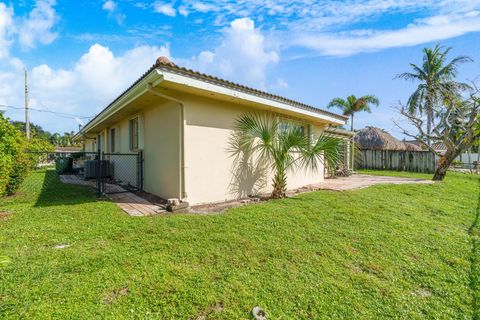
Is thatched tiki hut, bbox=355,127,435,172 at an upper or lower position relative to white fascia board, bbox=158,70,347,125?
lower

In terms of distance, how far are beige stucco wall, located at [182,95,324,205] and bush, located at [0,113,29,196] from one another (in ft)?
15.2

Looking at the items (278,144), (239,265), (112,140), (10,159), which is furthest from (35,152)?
(278,144)

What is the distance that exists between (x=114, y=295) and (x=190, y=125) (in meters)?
3.88

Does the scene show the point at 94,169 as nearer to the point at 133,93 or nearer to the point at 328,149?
the point at 133,93

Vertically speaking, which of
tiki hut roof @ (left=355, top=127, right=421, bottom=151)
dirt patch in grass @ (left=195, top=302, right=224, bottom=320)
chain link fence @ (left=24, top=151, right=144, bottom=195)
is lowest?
dirt patch in grass @ (left=195, top=302, right=224, bottom=320)

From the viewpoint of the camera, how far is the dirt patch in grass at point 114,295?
2.23 meters

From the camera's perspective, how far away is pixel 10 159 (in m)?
6.02

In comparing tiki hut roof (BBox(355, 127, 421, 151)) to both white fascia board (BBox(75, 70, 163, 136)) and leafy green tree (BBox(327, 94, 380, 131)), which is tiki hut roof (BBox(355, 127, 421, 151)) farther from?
white fascia board (BBox(75, 70, 163, 136))

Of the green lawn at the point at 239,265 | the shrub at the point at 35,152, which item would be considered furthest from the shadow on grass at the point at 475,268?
the shrub at the point at 35,152

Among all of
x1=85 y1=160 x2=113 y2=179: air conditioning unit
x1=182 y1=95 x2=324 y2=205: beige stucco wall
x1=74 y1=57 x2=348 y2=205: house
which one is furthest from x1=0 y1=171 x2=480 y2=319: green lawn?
x1=85 y1=160 x2=113 y2=179: air conditioning unit

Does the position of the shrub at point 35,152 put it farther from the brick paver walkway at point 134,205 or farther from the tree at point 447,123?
the tree at point 447,123

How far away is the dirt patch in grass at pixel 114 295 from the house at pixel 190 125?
305cm

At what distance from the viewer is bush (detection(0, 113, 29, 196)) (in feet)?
18.8

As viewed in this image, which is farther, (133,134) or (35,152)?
(133,134)
